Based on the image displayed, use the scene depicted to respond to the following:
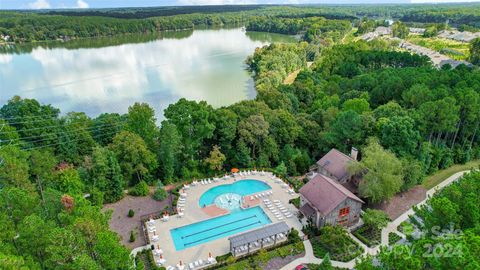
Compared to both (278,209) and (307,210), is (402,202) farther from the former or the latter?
(278,209)

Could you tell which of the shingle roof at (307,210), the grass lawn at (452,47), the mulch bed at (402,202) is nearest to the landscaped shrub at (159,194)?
the shingle roof at (307,210)

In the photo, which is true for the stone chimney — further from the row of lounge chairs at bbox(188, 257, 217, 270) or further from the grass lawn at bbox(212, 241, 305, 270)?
the row of lounge chairs at bbox(188, 257, 217, 270)

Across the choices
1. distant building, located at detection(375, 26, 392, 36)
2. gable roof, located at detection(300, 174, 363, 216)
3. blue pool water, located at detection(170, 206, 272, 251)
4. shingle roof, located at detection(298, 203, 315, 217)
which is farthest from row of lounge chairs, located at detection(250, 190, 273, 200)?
distant building, located at detection(375, 26, 392, 36)

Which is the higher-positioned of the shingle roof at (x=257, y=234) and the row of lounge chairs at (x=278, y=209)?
the shingle roof at (x=257, y=234)

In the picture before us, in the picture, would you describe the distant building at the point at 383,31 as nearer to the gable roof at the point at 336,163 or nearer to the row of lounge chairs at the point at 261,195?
the gable roof at the point at 336,163

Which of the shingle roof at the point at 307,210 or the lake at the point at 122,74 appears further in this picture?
the lake at the point at 122,74

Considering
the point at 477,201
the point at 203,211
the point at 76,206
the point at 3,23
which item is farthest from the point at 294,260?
the point at 3,23
